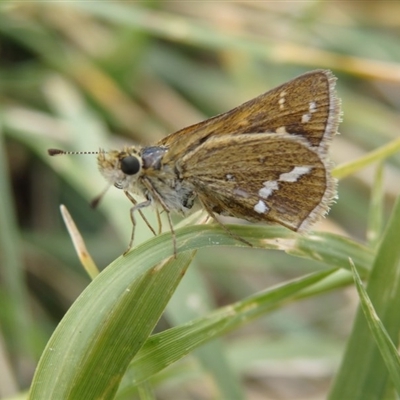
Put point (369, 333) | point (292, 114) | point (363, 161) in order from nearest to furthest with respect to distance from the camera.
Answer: point (369, 333) → point (292, 114) → point (363, 161)

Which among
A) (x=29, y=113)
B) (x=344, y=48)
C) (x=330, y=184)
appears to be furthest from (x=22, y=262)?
(x=344, y=48)

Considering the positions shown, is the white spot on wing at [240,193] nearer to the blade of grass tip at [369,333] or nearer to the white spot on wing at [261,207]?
the white spot on wing at [261,207]

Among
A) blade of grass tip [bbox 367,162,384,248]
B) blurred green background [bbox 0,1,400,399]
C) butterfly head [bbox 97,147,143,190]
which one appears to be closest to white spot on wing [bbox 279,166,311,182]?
blade of grass tip [bbox 367,162,384,248]

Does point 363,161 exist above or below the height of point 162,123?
above

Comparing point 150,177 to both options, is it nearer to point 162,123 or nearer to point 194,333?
point 194,333

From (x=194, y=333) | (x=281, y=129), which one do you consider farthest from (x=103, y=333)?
(x=281, y=129)

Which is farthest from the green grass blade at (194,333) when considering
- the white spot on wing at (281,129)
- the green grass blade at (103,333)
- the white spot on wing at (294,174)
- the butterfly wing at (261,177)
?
the white spot on wing at (281,129)

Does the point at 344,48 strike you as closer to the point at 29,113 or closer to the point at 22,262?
the point at 29,113
